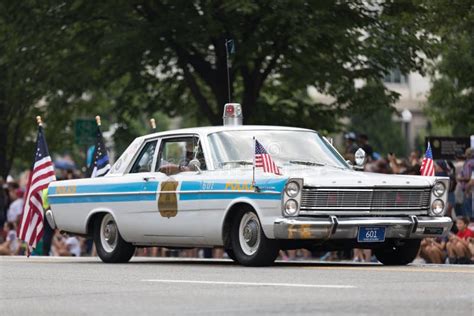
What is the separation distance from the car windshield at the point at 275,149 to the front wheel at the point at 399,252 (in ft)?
3.48

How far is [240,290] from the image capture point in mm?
12539

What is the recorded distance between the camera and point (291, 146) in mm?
17672

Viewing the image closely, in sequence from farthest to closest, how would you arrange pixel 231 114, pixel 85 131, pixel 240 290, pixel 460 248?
pixel 85 131 < pixel 460 248 < pixel 231 114 < pixel 240 290

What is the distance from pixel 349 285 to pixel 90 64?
65.7ft

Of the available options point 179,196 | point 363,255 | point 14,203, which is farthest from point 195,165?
point 14,203

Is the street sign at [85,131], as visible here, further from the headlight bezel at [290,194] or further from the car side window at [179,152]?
the headlight bezel at [290,194]

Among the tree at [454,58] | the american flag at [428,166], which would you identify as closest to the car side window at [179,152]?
the american flag at [428,166]

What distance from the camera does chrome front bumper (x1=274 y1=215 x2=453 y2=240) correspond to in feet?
52.3

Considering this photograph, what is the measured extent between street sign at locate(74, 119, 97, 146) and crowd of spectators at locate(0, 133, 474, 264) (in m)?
1.01

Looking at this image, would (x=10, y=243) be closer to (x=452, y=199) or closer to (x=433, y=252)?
(x=452, y=199)

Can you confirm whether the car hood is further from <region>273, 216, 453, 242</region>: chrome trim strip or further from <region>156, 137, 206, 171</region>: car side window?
<region>156, 137, 206, 171</region>: car side window

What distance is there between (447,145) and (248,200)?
9236 mm

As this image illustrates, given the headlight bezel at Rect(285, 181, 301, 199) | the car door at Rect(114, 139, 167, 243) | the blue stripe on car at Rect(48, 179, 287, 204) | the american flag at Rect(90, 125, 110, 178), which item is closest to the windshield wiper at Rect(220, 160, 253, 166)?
the blue stripe on car at Rect(48, 179, 287, 204)

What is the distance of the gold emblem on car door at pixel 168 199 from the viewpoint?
17609mm
